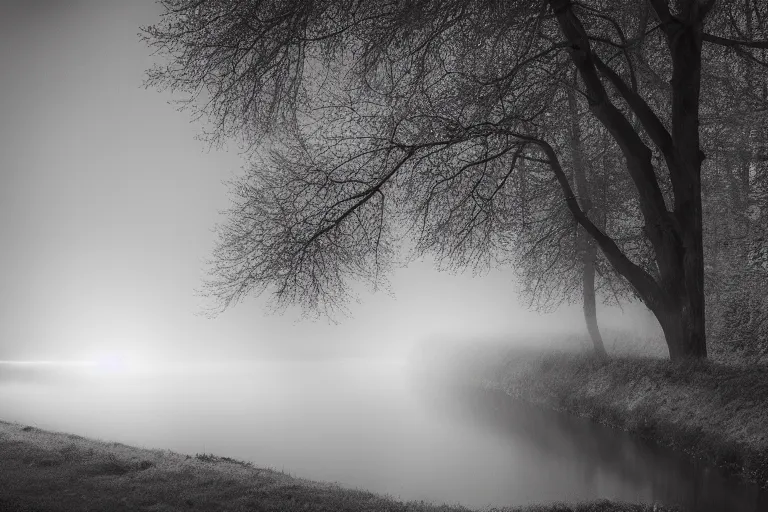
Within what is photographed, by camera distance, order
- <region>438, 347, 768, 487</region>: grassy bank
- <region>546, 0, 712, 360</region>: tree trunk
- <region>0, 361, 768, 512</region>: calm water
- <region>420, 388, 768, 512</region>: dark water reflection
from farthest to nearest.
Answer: <region>546, 0, 712, 360</region>: tree trunk
<region>0, 361, 768, 512</region>: calm water
<region>438, 347, 768, 487</region>: grassy bank
<region>420, 388, 768, 512</region>: dark water reflection

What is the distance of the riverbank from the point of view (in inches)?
292

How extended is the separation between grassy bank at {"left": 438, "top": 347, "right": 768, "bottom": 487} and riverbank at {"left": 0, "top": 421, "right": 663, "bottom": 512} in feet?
12.2

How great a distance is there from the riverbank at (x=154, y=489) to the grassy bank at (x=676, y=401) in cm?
372

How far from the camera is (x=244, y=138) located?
41.1 ft

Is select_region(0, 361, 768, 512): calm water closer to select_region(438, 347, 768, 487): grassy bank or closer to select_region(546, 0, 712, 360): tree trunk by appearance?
select_region(438, 347, 768, 487): grassy bank

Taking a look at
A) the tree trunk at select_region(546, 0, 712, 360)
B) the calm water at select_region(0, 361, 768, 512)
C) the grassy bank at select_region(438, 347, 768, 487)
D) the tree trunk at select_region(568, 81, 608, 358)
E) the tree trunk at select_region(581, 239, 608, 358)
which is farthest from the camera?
the tree trunk at select_region(581, 239, 608, 358)

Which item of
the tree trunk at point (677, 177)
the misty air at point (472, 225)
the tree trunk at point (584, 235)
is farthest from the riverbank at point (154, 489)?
the tree trunk at point (584, 235)

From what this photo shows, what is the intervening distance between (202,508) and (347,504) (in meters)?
1.89

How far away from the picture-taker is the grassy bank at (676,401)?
35.1ft

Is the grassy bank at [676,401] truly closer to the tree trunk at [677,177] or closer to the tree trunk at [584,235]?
the tree trunk at [677,177]

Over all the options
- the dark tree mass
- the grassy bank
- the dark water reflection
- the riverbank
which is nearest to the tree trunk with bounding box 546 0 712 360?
the dark tree mass

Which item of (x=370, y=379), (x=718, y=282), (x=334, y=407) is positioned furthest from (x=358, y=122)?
(x=370, y=379)

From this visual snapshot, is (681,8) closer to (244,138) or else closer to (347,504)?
(244,138)

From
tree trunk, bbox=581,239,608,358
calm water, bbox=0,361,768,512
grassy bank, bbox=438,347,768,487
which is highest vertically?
tree trunk, bbox=581,239,608,358
